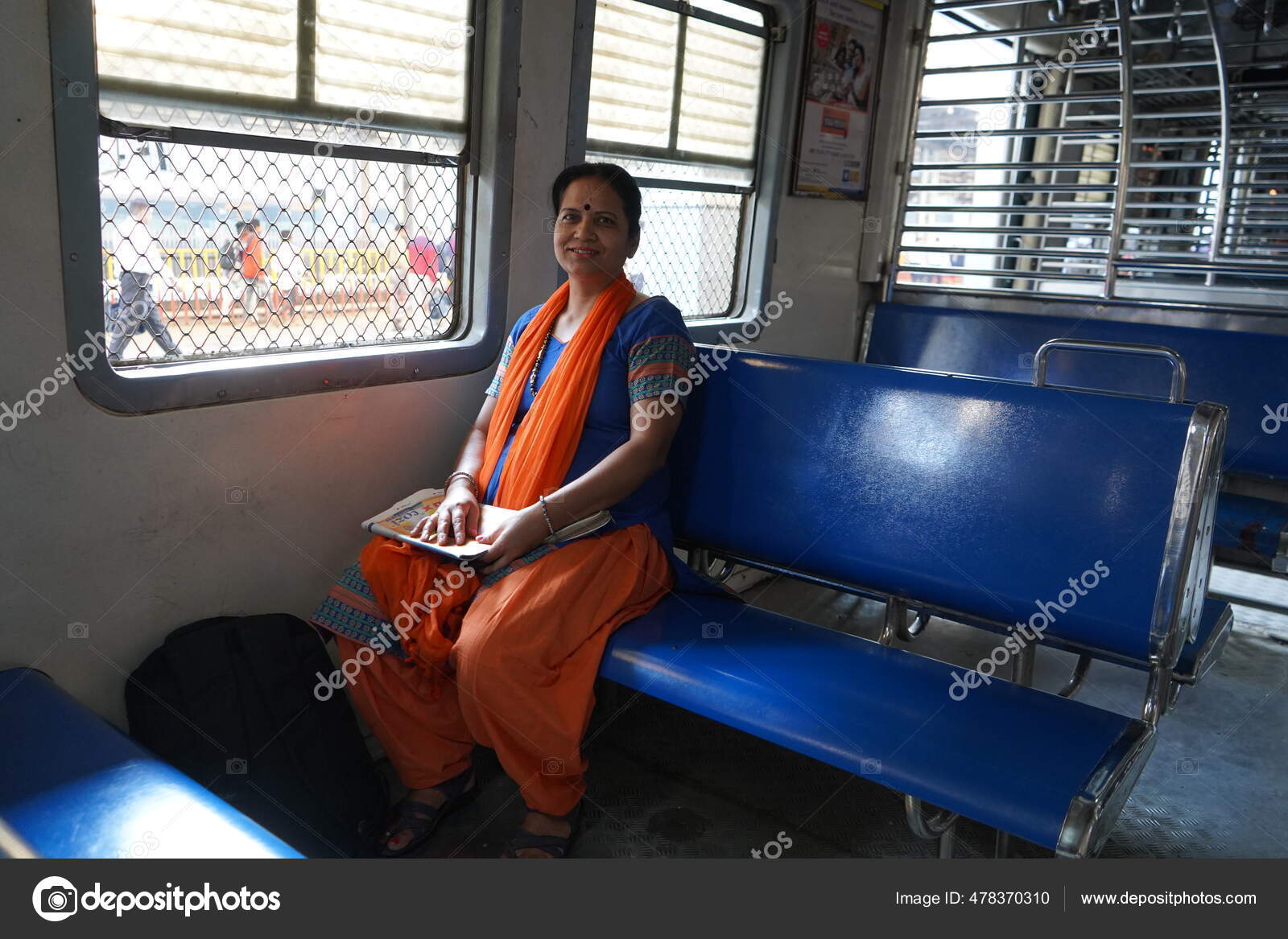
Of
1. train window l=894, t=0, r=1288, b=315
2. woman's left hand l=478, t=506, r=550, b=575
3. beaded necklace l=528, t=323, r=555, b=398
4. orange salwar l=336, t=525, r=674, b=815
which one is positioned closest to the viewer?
orange salwar l=336, t=525, r=674, b=815

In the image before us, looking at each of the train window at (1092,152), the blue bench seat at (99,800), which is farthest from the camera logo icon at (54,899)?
the train window at (1092,152)

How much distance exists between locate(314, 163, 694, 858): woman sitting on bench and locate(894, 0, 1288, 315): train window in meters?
1.90

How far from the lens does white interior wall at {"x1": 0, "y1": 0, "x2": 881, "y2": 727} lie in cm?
202

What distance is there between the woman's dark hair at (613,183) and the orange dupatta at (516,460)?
6.7 inches

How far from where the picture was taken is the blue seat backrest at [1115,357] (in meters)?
3.79

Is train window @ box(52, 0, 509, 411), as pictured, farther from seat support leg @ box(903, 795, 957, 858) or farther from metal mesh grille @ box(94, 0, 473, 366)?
seat support leg @ box(903, 795, 957, 858)

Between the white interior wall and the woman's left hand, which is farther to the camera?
the woman's left hand

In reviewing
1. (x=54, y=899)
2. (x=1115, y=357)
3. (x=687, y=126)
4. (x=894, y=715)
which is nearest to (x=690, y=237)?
(x=687, y=126)

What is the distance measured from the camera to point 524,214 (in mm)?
3061

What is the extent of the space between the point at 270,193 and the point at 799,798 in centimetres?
222

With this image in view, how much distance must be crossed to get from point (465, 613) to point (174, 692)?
2.28 ft

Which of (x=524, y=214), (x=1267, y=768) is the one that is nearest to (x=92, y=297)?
(x=524, y=214)

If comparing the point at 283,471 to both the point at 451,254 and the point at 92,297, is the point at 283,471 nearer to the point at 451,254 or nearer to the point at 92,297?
the point at 92,297

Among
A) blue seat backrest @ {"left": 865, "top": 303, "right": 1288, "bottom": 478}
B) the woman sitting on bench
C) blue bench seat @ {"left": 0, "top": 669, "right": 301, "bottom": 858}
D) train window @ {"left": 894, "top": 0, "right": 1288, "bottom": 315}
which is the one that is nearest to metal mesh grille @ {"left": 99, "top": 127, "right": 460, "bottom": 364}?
the woman sitting on bench
